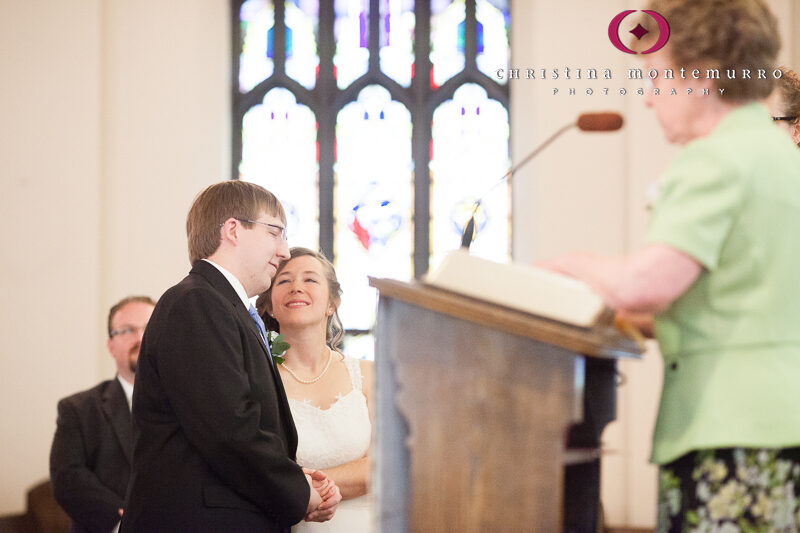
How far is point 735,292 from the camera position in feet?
5.87

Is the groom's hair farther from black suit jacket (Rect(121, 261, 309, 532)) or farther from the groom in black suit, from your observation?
black suit jacket (Rect(121, 261, 309, 532))

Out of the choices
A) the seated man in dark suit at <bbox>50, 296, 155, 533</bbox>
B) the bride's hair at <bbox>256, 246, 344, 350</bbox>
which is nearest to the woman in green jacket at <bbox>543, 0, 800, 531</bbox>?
the bride's hair at <bbox>256, 246, 344, 350</bbox>

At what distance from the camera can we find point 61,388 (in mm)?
7402

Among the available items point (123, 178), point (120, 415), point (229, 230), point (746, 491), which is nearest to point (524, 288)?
point (746, 491)

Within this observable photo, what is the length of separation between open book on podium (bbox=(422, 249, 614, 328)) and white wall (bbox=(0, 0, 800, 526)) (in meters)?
5.57

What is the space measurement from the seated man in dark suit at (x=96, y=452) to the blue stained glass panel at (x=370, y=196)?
144 inches

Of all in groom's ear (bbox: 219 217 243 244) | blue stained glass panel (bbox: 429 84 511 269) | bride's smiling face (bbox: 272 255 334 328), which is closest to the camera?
groom's ear (bbox: 219 217 243 244)

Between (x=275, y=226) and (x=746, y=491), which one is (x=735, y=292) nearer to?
(x=746, y=491)

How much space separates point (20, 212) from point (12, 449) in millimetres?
1820

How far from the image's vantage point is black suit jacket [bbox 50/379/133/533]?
4.30m

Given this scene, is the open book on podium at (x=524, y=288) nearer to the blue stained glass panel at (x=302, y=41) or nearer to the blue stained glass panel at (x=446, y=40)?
the blue stained glass panel at (x=446, y=40)

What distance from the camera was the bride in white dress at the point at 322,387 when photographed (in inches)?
141

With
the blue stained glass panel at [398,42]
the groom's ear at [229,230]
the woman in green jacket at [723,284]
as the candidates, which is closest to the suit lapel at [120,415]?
the groom's ear at [229,230]

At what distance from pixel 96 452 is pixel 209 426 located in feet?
6.86
